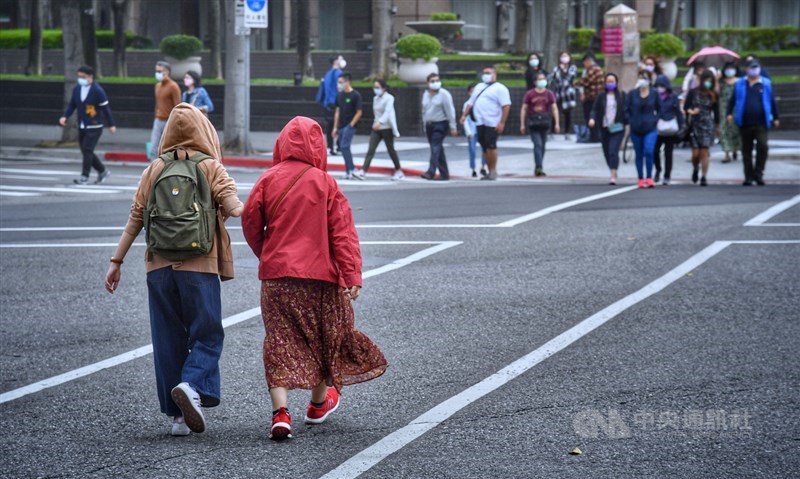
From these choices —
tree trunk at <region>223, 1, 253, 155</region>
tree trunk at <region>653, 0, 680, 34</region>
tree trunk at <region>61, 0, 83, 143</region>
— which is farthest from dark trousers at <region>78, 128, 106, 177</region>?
tree trunk at <region>653, 0, 680, 34</region>

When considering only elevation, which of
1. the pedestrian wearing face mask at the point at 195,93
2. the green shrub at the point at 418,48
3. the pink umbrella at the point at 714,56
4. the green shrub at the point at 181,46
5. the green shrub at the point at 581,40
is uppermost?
the green shrub at the point at 581,40

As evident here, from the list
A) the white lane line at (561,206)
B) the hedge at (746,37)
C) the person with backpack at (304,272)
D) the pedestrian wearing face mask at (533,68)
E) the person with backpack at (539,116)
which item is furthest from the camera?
the hedge at (746,37)

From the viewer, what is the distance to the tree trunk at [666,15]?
43969 millimetres

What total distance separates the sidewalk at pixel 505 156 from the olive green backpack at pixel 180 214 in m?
16.2

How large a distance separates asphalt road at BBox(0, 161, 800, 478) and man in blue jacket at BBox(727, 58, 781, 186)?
14.8 feet

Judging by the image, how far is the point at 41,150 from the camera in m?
28.2

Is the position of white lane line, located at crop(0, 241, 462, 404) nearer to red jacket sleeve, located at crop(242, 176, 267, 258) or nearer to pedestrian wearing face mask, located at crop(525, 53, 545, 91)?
red jacket sleeve, located at crop(242, 176, 267, 258)

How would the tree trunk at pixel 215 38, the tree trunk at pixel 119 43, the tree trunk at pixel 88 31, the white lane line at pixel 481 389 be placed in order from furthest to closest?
the tree trunk at pixel 119 43 < the tree trunk at pixel 215 38 < the tree trunk at pixel 88 31 < the white lane line at pixel 481 389

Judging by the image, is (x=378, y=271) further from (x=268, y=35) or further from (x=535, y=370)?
(x=268, y=35)

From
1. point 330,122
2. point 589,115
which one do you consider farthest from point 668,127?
point 330,122

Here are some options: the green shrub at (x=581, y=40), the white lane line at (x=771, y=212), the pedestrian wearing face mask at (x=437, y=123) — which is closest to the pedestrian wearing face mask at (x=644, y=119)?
the white lane line at (x=771, y=212)

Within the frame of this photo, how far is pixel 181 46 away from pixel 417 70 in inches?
391

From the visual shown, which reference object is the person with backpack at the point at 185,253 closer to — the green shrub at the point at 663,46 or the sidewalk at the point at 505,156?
the sidewalk at the point at 505,156

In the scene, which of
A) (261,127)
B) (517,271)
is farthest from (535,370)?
(261,127)
